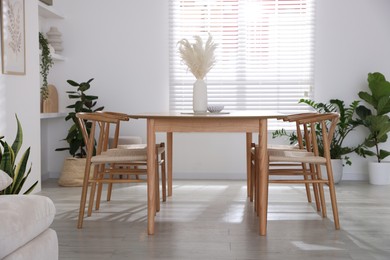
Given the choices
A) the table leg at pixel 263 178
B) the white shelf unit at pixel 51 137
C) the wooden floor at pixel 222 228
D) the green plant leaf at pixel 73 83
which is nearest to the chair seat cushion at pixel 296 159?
the table leg at pixel 263 178

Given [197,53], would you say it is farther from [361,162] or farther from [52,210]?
[361,162]

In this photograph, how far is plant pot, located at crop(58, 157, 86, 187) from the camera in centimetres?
564

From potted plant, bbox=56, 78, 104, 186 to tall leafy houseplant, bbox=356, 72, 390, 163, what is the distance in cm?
261

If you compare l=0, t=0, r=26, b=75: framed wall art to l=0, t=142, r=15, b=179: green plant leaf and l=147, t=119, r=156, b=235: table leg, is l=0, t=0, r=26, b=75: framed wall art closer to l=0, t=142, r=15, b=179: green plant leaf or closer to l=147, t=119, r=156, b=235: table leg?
l=0, t=142, r=15, b=179: green plant leaf

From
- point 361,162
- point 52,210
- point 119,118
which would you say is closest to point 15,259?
point 52,210

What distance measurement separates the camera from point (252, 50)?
6.27 meters

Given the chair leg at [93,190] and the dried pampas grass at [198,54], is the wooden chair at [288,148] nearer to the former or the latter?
the dried pampas grass at [198,54]

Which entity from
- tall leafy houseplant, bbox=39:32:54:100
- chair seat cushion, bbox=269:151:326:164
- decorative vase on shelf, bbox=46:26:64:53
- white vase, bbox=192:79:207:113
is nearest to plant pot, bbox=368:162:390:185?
chair seat cushion, bbox=269:151:326:164

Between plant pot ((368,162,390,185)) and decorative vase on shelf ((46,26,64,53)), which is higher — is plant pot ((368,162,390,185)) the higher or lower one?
the lower one

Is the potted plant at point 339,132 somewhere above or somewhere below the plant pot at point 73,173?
above

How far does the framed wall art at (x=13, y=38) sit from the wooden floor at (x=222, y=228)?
113cm

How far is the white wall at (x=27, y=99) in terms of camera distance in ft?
14.8

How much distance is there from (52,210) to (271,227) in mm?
1846

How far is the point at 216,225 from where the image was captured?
12.8 feet
